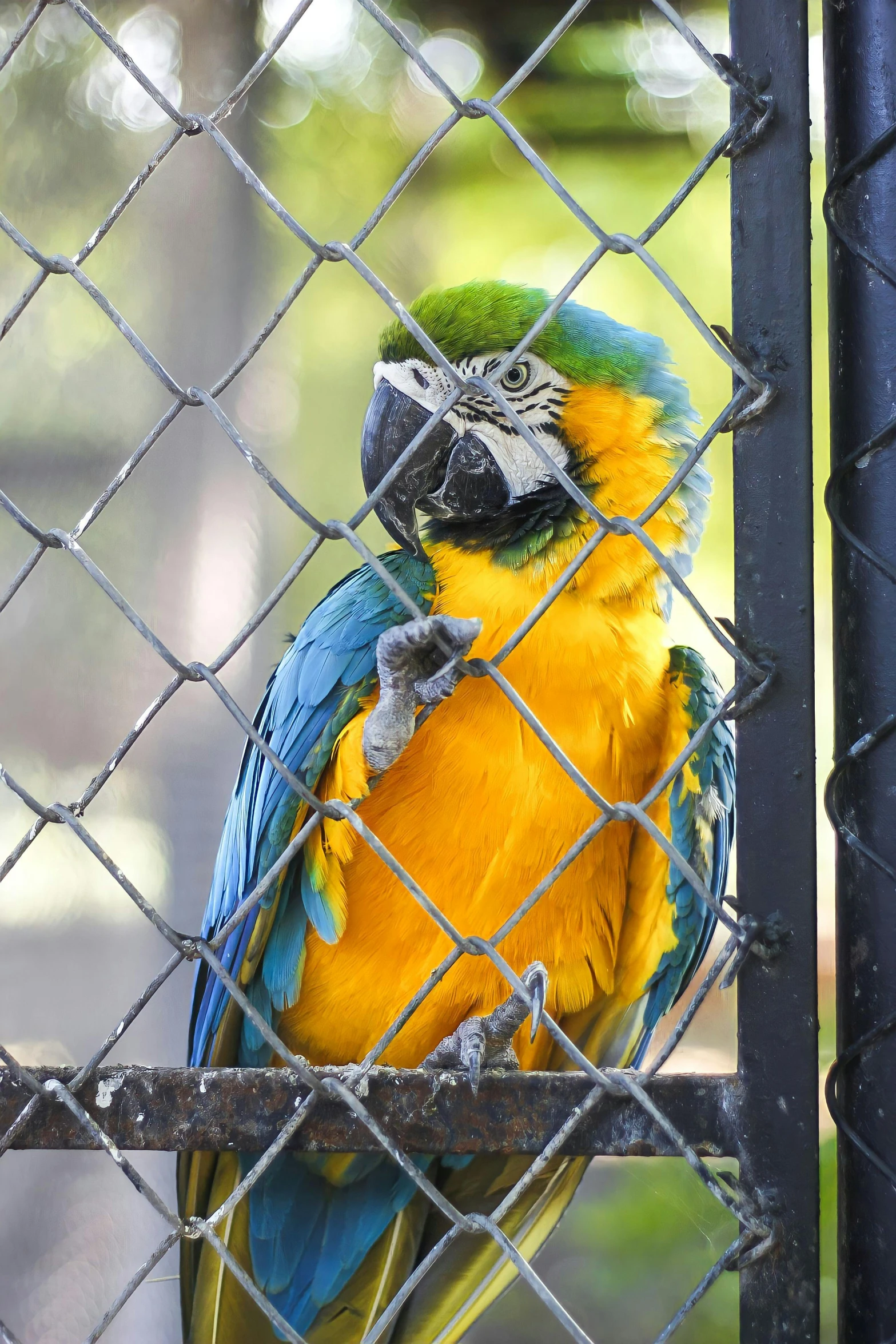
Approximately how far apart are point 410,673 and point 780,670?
254 mm

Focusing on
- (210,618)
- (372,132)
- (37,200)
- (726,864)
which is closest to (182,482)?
(210,618)

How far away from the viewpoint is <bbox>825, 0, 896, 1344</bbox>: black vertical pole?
56 cm

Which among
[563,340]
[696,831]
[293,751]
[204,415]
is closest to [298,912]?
[293,751]

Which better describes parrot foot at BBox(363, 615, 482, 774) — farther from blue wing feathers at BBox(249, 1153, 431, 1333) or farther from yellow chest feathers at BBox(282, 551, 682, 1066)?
blue wing feathers at BBox(249, 1153, 431, 1333)

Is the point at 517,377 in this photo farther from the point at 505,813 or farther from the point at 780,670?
the point at 780,670

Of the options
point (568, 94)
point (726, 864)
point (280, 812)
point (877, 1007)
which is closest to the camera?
point (877, 1007)

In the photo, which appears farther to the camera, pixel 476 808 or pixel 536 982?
pixel 476 808

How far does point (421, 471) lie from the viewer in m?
1.08

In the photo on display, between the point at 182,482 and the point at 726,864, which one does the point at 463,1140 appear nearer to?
the point at 726,864

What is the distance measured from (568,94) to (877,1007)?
1744 mm

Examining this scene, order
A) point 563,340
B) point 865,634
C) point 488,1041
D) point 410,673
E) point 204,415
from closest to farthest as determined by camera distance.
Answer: point 865,634
point 410,673
point 488,1041
point 563,340
point 204,415

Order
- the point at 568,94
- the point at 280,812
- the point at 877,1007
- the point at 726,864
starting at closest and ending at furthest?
the point at 877,1007
the point at 280,812
the point at 726,864
the point at 568,94

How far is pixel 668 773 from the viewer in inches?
22.9

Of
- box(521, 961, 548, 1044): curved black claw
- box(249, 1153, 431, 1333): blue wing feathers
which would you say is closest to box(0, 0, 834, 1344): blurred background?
box(249, 1153, 431, 1333): blue wing feathers
